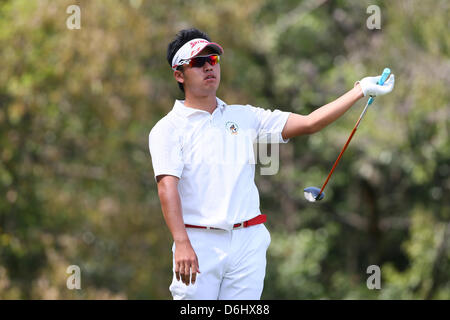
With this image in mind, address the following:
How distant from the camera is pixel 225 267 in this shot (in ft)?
12.6

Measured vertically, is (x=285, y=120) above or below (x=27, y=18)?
below

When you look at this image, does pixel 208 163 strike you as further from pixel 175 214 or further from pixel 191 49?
pixel 191 49

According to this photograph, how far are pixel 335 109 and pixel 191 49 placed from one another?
78 cm

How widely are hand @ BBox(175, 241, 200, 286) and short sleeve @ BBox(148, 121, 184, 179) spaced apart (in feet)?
1.14

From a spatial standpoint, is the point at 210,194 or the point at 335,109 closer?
the point at 210,194

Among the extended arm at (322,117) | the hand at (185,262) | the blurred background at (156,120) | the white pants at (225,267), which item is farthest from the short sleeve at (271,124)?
the blurred background at (156,120)

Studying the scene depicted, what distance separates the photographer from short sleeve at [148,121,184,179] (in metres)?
3.80

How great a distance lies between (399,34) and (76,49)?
5.18 m

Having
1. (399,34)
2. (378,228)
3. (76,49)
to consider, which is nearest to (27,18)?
(76,49)

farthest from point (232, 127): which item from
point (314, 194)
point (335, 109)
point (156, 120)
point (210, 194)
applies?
point (156, 120)

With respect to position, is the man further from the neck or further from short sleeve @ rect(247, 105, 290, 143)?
short sleeve @ rect(247, 105, 290, 143)

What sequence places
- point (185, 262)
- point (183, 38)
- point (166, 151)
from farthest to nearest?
point (183, 38) → point (166, 151) → point (185, 262)
